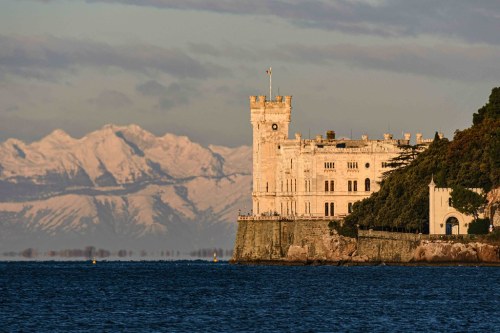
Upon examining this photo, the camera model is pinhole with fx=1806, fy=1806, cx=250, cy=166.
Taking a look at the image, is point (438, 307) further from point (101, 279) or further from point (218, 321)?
point (101, 279)

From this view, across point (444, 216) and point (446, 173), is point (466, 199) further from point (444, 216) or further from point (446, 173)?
point (446, 173)

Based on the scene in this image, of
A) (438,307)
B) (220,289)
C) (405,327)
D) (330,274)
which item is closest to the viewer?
(405,327)

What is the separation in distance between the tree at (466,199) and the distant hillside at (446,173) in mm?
1751

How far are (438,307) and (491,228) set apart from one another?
56.3 m

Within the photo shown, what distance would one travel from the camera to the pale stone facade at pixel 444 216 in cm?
18175

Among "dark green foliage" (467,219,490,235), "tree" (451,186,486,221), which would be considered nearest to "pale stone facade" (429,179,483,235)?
"dark green foliage" (467,219,490,235)

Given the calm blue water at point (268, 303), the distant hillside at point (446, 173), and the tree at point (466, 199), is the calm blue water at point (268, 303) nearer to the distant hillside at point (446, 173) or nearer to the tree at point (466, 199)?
the tree at point (466, 199)

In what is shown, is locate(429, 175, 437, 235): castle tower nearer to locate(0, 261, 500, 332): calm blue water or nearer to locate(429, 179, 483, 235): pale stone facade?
locate(429, 179, 483, 235): pale stone facade

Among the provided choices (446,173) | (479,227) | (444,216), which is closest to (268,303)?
(479,227)

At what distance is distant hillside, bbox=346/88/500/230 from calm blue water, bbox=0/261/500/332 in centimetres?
884

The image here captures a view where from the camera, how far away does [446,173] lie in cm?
18862

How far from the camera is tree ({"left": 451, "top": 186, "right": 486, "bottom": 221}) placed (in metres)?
179

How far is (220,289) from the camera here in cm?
15300

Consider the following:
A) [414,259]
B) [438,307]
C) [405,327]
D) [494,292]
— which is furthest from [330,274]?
[405,327]
